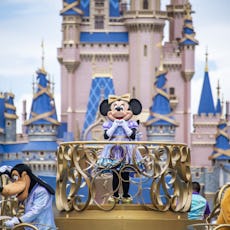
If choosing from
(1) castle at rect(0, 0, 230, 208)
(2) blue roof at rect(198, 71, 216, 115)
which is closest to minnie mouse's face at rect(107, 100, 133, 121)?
(1) castle at rect(0, 0, 230, 208)

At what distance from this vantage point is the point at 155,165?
29.3 ft

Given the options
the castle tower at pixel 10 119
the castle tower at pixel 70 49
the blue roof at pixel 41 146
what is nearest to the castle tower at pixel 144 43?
the castle tower at pixel 70 49

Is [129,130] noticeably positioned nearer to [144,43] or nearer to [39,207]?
[39,207]

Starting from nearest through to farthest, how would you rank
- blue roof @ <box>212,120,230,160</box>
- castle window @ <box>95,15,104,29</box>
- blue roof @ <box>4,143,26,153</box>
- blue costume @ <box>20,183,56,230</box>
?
1. blue costume @ <box>20,183,56,230</box>
2. blue roof @ <box>212,120,230,160</box>
3. blue roof @ <box>4,143,26,153</box>
4. castle window @ <box>95,15,104,29</box>

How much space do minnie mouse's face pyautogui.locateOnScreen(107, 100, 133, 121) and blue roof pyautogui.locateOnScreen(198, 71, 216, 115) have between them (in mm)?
64781

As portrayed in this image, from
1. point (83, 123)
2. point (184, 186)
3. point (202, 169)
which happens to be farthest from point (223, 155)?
point (184, 186)

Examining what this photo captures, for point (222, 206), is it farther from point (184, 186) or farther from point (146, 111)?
point (146, 111)

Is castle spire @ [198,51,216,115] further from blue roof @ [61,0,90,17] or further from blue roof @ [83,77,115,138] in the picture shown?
blue roof @ [61,0,90,17]

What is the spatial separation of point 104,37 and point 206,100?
5.94 metres

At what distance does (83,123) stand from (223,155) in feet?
23.9

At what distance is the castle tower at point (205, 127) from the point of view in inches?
2923

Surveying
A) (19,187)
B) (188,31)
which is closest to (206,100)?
(188,31)

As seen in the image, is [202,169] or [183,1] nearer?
[202,169]

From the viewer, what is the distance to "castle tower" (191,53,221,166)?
74250 mm
